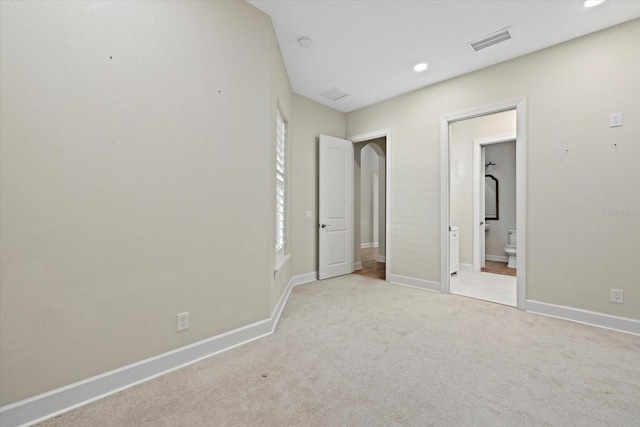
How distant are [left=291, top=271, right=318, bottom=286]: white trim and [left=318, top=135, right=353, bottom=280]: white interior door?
92 mm

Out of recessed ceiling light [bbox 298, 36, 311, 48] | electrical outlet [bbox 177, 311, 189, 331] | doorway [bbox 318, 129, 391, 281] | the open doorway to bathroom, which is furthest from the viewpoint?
the open doorway to bathroom

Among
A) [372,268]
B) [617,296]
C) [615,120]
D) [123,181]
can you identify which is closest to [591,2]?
[615,120]

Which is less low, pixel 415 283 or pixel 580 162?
pixel 580 162

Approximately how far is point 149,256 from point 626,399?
10.1 feet

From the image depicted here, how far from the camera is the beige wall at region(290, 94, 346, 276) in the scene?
4.15m

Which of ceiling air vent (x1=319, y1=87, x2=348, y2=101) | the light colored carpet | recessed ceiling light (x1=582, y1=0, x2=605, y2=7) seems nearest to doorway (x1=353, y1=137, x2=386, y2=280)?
ceiling air vent (x1=319, y1=87, x2=348, y2=101)

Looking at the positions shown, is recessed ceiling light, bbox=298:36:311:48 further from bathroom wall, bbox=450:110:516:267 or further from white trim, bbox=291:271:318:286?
bathroom wall, bbox=450:110:516:267

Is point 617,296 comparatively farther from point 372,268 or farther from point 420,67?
point 372,268

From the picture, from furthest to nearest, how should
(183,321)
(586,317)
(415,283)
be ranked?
(415,283), (586,317), (183,321)

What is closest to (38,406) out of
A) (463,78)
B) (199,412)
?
(199,412)

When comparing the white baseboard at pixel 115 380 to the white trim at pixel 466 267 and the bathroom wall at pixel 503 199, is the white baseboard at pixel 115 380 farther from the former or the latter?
the bathroom wall at pixel 503 199

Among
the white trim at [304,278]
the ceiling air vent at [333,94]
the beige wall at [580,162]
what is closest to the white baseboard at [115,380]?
the white trim at [304,278]

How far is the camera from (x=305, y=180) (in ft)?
14.0

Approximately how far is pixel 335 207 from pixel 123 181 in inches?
128
